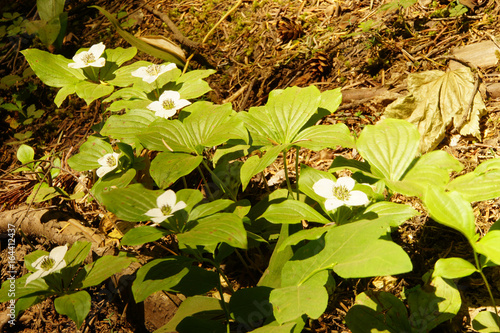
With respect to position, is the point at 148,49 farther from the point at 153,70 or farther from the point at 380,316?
the point at 380,316

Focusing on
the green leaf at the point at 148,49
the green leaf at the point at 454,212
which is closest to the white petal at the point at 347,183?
the green leaf at the point at 454,212

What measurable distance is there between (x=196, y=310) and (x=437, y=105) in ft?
5.65

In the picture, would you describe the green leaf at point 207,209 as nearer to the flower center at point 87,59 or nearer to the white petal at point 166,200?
the white petal at point 166,200

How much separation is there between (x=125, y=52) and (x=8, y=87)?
160 centimetres

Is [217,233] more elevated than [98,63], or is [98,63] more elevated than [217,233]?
[98,63]

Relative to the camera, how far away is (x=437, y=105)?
2.12 m

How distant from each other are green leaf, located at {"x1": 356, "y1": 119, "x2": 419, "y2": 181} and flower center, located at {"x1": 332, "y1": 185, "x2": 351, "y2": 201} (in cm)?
25

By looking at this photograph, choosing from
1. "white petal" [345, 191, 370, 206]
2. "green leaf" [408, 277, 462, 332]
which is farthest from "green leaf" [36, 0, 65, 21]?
"green leaf" [408, 277, 462, 332]

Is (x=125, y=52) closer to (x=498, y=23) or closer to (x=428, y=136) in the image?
(x=428, y=136)

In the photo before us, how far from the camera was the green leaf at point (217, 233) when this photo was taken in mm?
1328

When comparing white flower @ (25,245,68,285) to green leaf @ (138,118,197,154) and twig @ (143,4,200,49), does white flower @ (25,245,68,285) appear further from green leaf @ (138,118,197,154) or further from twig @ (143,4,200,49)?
twig @ (143,4,200,49)

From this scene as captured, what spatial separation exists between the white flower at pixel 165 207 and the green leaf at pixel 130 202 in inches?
2.5

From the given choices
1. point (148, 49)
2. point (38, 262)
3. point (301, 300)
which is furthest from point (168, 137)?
point (148, 49)

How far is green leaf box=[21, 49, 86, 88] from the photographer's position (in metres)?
2.13
